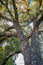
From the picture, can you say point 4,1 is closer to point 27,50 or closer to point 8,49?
point 27,50

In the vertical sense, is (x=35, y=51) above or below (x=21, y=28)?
below

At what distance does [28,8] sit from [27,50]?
66.7 inches

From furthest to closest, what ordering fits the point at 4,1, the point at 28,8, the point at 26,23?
the point at 26,23 → the point at 28,8 → the point at 4,1

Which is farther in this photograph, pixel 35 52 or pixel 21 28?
pixel 21 28

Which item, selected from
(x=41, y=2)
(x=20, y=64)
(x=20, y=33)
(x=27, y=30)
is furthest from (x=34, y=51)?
(x=20, y=64)

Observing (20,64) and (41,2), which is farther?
(20,64)

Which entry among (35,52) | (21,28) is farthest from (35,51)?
(21,28)

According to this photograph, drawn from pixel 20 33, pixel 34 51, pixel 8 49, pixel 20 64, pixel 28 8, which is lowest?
pixel 20 64

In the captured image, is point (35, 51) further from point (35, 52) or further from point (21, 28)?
point (21, 28)

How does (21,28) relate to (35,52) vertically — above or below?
above

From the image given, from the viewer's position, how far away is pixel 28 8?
6543 millimetres

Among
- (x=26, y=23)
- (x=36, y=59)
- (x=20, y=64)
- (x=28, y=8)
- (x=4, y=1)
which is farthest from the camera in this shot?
(x=20, y=64)

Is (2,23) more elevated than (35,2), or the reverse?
(35,2)

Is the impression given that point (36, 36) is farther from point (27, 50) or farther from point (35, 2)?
point (35, 2)
